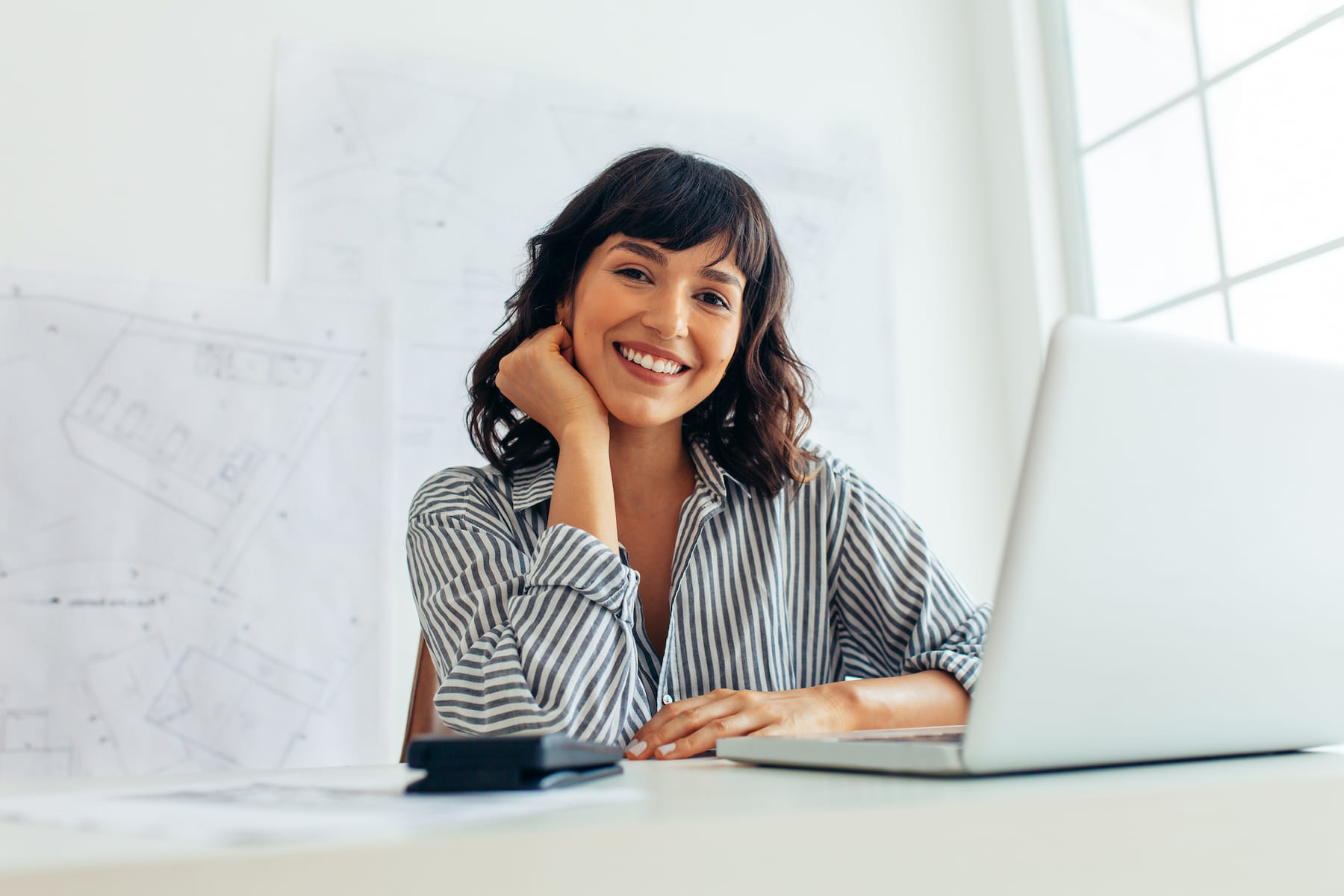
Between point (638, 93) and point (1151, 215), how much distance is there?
124 centimetres

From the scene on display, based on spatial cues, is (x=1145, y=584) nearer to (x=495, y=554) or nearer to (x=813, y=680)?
(x=495, y=554)

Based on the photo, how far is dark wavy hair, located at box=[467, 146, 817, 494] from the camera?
4.49 feet

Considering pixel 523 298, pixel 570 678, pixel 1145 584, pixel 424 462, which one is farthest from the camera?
pixel 424 462

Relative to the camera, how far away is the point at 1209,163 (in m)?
2.33

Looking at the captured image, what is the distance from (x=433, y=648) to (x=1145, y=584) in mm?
878

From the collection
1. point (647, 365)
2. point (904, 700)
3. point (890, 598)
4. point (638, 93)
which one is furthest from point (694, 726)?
point (638, 93)

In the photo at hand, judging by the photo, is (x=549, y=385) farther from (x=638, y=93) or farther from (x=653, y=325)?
(x=638, y=93)

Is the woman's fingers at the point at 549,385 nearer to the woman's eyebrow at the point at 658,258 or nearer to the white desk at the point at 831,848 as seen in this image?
the woman's eyebrow at the point at 658,258

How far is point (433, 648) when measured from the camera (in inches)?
46.5

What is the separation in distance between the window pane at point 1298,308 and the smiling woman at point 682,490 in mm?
1207

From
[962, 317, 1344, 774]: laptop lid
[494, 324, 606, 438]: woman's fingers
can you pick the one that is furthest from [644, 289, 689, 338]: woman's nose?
[962, 317, 1344, 774]: laptop lid

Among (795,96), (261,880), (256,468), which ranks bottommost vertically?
(261,880)

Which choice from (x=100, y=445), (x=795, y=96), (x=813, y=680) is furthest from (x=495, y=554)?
(x=795, y=96)

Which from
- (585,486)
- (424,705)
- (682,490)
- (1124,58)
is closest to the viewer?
(585,486)
